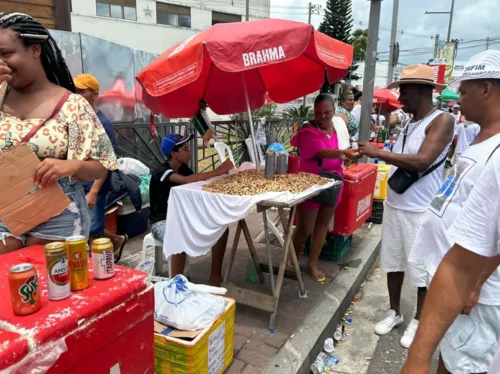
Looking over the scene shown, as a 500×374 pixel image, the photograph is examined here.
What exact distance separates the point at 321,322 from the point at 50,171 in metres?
2.41

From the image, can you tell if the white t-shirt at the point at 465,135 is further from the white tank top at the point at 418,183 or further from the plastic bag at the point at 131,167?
the plastic bag at the point at 131,167

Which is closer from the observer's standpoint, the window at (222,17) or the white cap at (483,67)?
the white cap at (483,67)

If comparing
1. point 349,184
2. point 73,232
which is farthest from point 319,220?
point 73,232

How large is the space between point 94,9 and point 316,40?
22.4m

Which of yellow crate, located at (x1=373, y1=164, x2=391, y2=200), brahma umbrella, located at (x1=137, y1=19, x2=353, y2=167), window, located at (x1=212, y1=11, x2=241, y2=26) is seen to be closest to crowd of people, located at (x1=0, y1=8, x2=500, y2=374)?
brahma umbrella, located at (x1=137, y1=19, x2=353, y2=167)

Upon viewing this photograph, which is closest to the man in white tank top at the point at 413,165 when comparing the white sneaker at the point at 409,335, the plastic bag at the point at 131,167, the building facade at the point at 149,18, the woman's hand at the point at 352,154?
the white sneaker at the point at 409,335

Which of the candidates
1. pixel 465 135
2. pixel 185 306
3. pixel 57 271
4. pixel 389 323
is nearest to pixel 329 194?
pixel 389 323

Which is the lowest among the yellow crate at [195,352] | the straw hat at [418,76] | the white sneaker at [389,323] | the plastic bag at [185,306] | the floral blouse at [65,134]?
the white sneaker at [389,323]

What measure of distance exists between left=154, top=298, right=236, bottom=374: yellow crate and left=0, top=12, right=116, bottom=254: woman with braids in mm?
838

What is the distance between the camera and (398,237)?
3211 mm

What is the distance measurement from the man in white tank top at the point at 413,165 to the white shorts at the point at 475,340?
39.1 inches

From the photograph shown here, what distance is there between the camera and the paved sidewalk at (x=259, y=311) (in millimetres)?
2727

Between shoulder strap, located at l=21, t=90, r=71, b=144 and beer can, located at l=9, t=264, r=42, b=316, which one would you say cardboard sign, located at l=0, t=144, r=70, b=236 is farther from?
beer can, located at l=9, t=264, r=42, b=316

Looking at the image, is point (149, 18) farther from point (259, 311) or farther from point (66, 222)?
point (66, 222)
